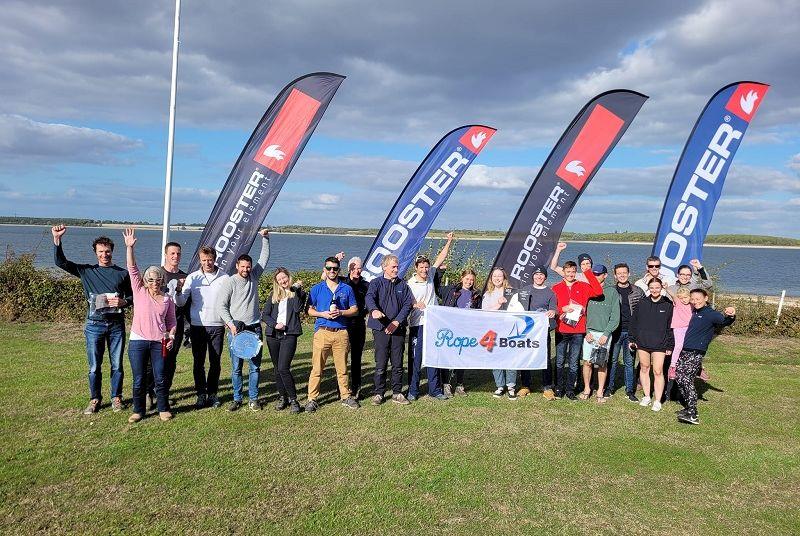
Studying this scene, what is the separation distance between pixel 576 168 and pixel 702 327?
364cm

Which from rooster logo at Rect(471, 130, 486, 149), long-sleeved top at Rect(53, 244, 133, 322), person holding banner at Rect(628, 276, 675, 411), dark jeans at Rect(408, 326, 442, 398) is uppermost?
rooster logo at Rect(471, 130, 486, 149)

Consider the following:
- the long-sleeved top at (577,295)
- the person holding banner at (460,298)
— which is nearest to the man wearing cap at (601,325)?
the long-sleeved top at (577,295)

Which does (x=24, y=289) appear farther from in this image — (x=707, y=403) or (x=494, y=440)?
A: (x=707, y=403)

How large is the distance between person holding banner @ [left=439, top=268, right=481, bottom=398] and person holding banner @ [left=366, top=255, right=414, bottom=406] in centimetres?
96

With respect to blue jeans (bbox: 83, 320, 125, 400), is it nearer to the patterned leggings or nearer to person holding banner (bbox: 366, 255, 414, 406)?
person holding banner (bbox: 366, 255, 414, 406)

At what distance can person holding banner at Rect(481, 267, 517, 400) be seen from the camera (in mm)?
7074

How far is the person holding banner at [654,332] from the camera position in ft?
21.4

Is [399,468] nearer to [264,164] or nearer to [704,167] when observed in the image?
[264,164]

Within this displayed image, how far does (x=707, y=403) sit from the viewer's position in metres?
7.04

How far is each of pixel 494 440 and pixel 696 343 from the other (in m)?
2.95

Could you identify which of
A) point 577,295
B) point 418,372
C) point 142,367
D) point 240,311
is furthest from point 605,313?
point 142,367

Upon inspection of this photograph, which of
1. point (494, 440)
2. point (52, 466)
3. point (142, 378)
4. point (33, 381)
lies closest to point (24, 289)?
point (33, 381)

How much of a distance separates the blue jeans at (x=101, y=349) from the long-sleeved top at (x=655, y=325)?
6.30 metres

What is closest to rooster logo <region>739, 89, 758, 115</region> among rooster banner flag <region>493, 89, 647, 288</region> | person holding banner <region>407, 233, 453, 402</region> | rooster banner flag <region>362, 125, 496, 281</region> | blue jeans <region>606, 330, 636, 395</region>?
rooster banner flag <region>493, 89, 647, 288</region>
